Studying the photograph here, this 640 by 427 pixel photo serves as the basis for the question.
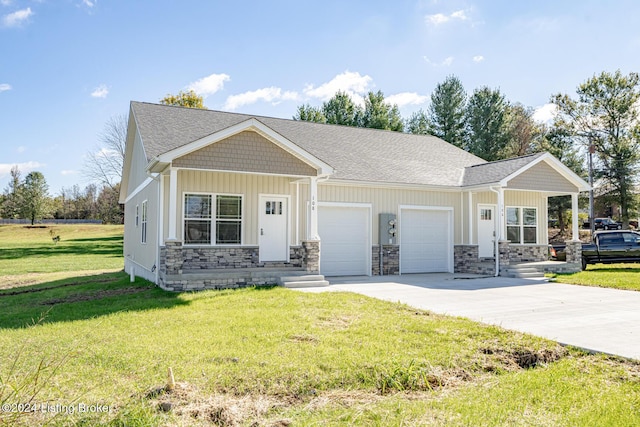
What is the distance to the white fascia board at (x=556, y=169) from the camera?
1463cm

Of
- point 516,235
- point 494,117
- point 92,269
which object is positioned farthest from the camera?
point 494,117

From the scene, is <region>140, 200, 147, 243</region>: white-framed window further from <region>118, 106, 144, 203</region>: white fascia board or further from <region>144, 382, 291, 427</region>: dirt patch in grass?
<region>144, 382, 291, 427</region>: dirt patch in grass

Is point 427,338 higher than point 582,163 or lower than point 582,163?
lower

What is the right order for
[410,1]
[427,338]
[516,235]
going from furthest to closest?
[516,235]
[410,1]
[427,338]

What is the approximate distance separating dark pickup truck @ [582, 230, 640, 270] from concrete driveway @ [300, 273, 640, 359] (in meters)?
4.93

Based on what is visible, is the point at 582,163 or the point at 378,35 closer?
the point at 378,35

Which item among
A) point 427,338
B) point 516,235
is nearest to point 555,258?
point 516,235

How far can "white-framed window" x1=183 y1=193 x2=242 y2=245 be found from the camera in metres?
12.3

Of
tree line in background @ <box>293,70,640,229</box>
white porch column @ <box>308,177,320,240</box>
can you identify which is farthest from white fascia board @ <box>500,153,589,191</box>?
tree line in background @ <box>293,70,640,229</box>

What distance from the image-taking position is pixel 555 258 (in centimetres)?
1775

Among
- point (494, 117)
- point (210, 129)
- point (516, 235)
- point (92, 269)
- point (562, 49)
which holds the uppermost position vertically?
point (494, 117)

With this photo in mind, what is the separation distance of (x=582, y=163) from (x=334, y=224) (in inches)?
1116

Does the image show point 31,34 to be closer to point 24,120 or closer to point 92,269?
point 92,269

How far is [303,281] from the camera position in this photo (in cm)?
1200
